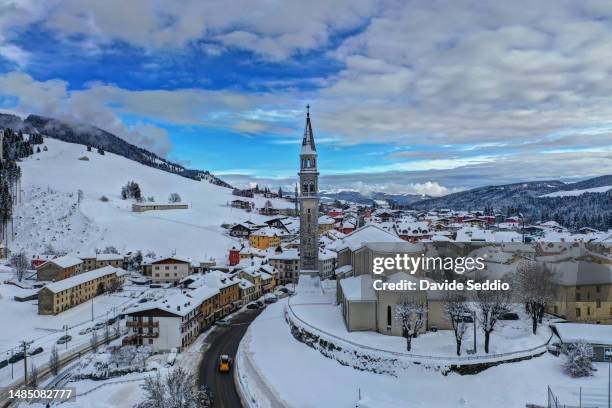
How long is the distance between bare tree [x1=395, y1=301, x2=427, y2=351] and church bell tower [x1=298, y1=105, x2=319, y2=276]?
21.4m

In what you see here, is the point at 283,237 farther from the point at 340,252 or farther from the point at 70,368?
the point at 70,368

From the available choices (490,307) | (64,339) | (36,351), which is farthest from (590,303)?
(36,351)

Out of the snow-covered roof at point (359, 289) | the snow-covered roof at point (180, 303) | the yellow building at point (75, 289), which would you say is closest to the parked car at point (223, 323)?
the snow-covered roof at point (180, 303)

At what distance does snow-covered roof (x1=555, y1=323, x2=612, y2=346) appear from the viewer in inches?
1420

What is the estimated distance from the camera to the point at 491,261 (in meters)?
58.3

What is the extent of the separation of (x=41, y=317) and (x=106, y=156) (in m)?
155

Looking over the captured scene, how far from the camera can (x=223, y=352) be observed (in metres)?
45.2

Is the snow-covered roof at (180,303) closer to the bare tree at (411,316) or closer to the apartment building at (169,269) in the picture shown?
the bare tree at (411,316)

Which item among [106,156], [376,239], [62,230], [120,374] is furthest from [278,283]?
[106,156]

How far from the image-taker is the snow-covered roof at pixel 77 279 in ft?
187

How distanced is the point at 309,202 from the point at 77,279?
34.4 m

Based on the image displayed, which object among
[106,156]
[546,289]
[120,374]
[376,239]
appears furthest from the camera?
[106,156]

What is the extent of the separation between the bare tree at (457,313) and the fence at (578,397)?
6.67 metres

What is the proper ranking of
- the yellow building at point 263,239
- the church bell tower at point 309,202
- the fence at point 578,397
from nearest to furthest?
1. the fence at point 578,397
2. the church bell tower at point 309,202
3. the yellow building at point 263,239
